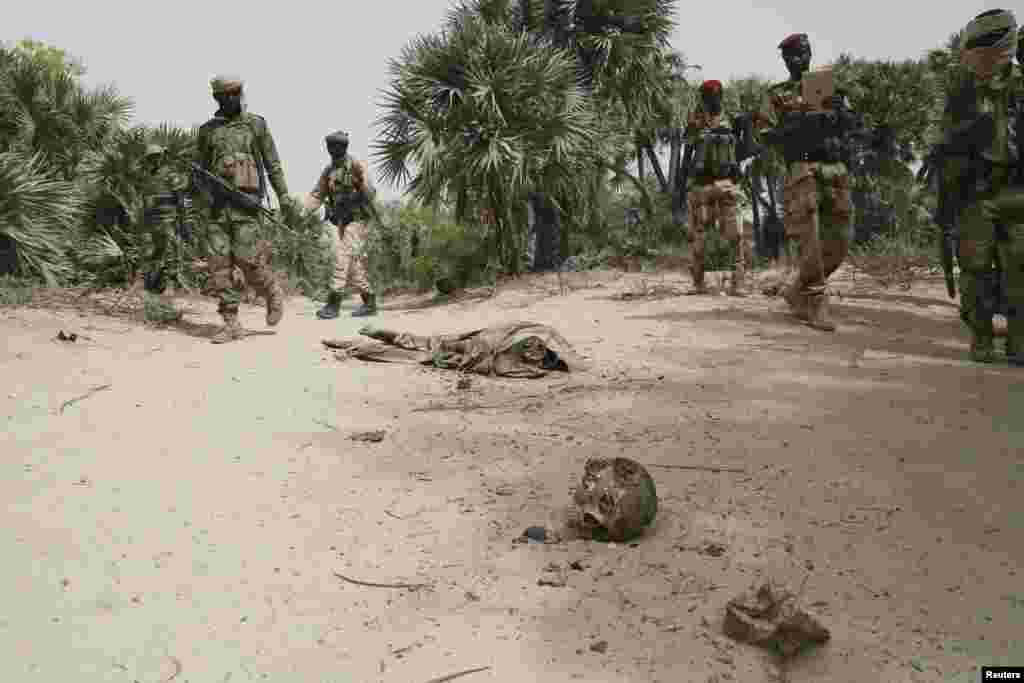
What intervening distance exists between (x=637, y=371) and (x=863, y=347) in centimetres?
155

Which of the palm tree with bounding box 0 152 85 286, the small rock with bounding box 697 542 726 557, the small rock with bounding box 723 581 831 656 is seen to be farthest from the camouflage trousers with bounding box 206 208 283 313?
the small rock with bounding box 723 581 831 656

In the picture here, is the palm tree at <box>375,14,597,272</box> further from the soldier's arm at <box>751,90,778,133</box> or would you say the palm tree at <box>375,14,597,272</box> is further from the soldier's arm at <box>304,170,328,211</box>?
the soldier's arm at <box>751,90,778,133</box>

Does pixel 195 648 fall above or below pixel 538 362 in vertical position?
below

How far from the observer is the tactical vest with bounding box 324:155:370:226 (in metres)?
8.34

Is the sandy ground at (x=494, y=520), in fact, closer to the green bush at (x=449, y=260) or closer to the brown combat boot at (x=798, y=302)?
the brown combat boot at (x=798, y=302)

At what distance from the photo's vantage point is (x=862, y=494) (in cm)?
272

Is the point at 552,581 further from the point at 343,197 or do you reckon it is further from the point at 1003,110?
the point at 343,197

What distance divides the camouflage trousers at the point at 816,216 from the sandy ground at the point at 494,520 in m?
1.23

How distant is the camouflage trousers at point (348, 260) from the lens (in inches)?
332

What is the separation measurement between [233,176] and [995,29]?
5045 mm

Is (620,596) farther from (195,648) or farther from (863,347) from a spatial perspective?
(863,347)

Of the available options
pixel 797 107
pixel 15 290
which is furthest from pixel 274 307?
pixel 797 107

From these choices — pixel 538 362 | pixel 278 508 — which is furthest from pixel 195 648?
pixel 538 362

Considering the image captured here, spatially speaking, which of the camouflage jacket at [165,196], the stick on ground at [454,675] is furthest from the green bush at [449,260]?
the stick on ground at [454,675]
